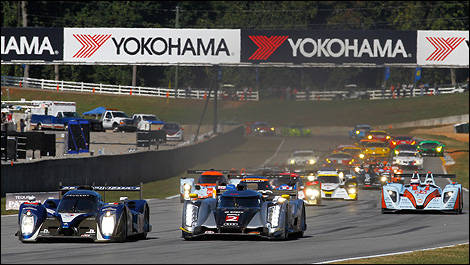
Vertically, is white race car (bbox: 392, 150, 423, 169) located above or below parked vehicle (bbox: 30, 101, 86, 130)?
below

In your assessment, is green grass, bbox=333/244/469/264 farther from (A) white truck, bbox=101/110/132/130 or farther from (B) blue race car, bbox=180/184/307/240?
(A) white truck, bbox=101/110/132/130

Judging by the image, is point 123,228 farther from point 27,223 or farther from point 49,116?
point 49,116

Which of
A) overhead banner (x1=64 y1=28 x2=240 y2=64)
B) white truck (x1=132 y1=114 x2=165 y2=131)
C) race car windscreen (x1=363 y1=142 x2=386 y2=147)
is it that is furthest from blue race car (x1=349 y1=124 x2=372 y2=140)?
white truck (x1=132 y1=114 x2=165 y2=131)

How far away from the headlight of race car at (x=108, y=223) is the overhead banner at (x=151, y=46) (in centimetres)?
2321

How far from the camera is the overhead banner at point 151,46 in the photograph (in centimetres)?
4884

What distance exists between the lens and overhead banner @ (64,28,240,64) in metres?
48.8

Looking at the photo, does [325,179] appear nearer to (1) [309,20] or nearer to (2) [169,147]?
(2) [169,147]

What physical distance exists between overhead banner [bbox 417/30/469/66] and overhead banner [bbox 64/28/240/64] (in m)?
11.4

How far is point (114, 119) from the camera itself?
40031 mm

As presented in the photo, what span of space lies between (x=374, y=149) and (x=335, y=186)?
564cm

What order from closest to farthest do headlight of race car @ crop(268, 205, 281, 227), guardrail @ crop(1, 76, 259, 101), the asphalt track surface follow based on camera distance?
the asphalt track surface, headlight of race car @ crop(268, 205, 281, 227), guardrail @ crop(1, 76, 259, 101)

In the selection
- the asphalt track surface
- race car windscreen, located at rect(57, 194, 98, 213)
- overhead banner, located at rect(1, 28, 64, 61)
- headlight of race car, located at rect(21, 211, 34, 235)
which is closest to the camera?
the asphalt track surface

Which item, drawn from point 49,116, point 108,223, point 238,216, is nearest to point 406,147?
point 238,216

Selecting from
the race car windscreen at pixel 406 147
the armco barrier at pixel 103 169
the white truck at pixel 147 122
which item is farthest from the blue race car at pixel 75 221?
the white truck at pixel 147 122
